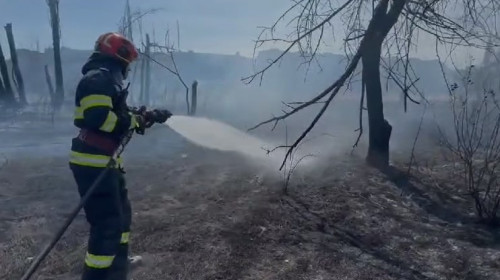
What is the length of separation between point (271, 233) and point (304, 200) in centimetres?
132

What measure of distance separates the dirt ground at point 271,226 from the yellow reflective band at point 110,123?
1333 mm

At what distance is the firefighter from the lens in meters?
3.58

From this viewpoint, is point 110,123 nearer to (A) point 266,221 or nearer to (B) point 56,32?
(A) point 266,221

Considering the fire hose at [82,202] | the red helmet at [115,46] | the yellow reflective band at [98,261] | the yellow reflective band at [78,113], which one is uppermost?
the red helmet at [115,46]

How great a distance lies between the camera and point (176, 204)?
240 inches

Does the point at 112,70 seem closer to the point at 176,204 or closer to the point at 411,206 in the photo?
the point at 176,204

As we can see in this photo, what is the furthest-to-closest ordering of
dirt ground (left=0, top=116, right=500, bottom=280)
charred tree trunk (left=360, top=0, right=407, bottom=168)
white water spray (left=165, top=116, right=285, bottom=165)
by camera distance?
1. white water spray (left=165, top=116, right=285, bottom=165)
2. charred tree trunk (left=360, top=0, right=407, bottom=168)
3. dirt ground (left=0, top=116, right=500, bottom=280)

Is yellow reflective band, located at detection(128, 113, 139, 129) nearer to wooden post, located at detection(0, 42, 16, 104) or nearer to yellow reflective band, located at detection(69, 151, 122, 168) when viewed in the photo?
yellow reflective band, located at detection(69, 151, 122, 168)

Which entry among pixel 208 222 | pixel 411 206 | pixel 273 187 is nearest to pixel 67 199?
pixel 208 222

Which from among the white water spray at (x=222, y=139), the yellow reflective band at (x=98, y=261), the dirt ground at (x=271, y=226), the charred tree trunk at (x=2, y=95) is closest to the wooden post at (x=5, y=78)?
the charred tree trunk at (x=2, y=95)

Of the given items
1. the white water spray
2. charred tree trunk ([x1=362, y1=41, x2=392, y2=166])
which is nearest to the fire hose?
charred tree trunk ([x1=362, y1=41, x2=392, y2=166])

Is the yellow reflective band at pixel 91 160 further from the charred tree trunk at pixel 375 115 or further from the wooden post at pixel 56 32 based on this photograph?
the wooden post at pixel 56 32

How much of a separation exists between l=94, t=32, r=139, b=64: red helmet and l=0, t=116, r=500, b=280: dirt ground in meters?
1.89

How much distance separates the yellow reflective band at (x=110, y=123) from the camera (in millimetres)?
3594
